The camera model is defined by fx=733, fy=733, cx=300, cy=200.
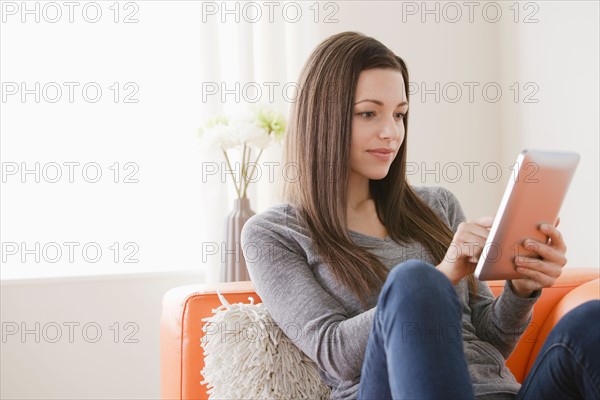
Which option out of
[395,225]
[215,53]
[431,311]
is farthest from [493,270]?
[215,53]

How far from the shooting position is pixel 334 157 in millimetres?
1397

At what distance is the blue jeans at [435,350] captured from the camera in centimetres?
90

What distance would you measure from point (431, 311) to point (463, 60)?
1.93m

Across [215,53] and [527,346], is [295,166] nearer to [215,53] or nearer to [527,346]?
[527,346]

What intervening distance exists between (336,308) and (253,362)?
169mm

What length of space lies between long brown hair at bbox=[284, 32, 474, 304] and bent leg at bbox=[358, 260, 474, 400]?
305mm

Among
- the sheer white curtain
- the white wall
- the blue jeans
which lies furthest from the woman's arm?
the white wall

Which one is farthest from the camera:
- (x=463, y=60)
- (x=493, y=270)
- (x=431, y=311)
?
A: (x=463, y=60)

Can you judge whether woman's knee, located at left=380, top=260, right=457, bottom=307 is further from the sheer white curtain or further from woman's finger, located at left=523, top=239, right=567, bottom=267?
the sheer white curtain

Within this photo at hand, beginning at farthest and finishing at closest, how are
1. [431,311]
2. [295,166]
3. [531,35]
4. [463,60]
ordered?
1. [463,60]
2. [531,35]
3. [295,166]
4. [431,311]

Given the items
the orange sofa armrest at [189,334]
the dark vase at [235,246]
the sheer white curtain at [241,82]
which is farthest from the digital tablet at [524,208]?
the sheer white curtain at [241,82]

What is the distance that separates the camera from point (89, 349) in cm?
225

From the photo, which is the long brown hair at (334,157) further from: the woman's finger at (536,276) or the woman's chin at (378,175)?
the woman's finger at (536,276)

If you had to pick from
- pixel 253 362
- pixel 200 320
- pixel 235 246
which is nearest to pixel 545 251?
pixel 253 362
